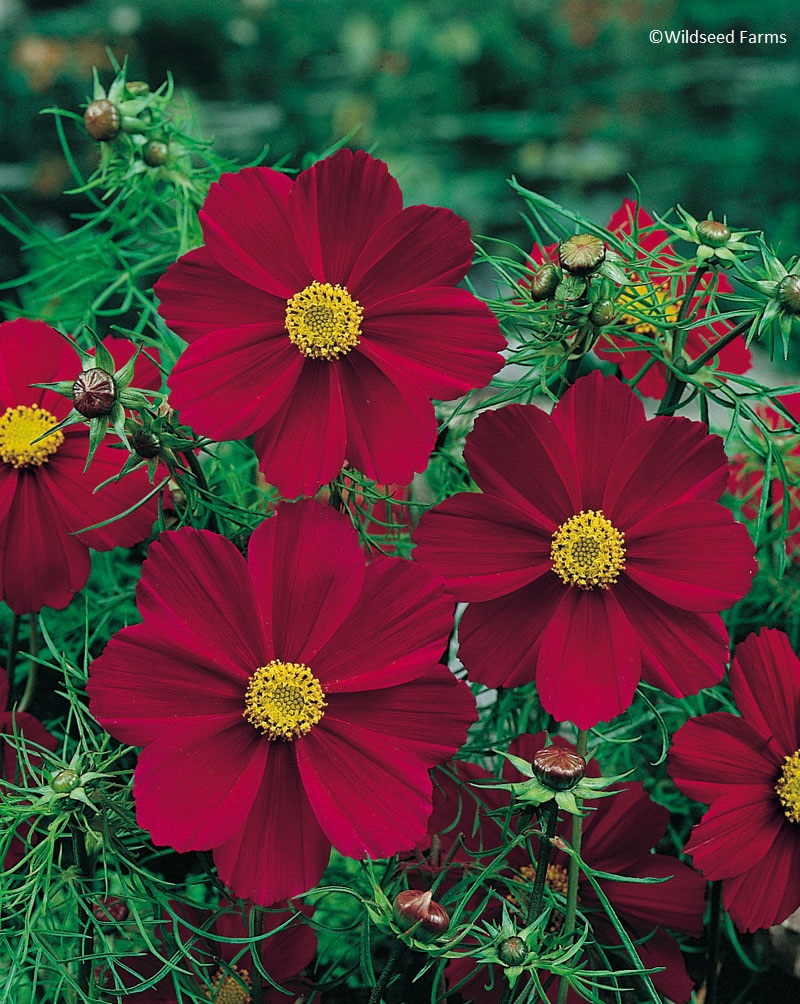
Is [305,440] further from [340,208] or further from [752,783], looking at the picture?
[752,783]

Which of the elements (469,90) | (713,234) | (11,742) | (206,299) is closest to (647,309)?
(713,234)

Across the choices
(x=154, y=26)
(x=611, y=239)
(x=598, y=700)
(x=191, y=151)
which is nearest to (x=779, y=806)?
(x=598, y=700)

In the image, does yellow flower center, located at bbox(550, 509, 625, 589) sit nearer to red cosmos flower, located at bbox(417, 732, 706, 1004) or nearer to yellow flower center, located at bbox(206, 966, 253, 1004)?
red cosmos flower, located at bbox(417, 732, 706, 1004)

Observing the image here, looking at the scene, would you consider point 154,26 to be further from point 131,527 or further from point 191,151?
point 131,527

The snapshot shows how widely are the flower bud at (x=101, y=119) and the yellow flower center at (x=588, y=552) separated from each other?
0.25 m

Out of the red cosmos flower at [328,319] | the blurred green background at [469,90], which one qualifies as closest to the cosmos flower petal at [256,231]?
the red cosmos flower at [328,319]

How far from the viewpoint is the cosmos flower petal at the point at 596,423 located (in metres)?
0.39

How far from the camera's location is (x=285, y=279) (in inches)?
15.6

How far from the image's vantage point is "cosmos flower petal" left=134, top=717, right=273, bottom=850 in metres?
0.34

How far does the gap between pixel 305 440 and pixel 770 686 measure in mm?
171

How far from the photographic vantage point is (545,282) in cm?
39

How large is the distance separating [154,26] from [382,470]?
5.64ft

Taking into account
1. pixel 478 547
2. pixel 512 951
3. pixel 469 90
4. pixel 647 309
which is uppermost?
pixel 469 90

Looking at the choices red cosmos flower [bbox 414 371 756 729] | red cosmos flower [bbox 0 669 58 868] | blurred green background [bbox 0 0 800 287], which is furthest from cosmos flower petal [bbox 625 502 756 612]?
blurred green background [bbox 0 0 800 287]
